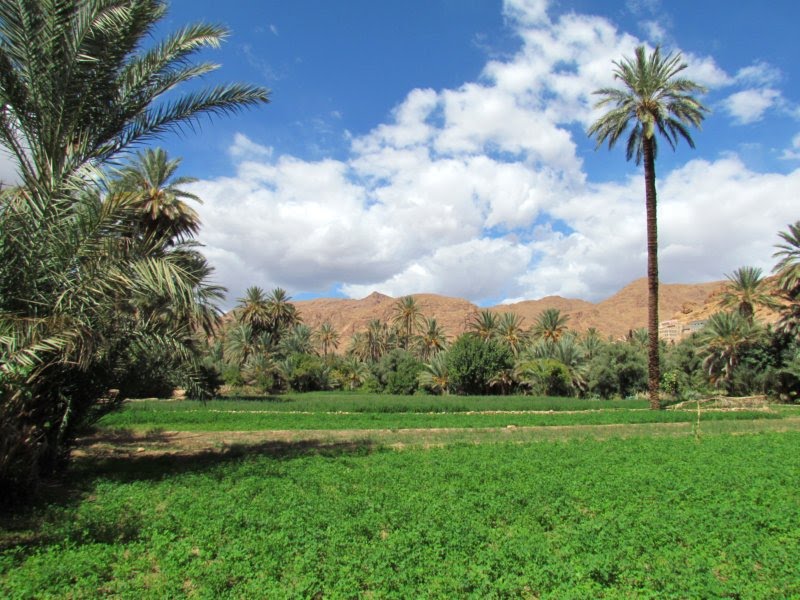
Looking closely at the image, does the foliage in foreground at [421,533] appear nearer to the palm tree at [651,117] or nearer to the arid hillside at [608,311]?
the palm tree at [651,117]

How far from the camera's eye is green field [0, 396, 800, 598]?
18.5ft

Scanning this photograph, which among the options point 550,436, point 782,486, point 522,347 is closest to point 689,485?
point 782,486

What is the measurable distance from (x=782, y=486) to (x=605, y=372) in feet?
140

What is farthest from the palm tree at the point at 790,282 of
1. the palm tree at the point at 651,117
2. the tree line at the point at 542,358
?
the palm tree at the point at 651,117

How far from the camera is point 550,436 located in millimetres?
18375

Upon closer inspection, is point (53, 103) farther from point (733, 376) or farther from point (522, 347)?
point (522, 347)

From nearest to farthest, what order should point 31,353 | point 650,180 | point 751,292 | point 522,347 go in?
point 31,353 < point 650,180 < point 751,292 < point 522,347

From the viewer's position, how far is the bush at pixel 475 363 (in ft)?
175

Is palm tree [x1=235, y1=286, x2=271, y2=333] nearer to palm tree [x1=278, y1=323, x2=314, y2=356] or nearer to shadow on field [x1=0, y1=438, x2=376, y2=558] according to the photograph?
palm tree [x1=278, y1=323, x2=314, y2=356]

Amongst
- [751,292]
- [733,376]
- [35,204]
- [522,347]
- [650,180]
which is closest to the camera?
[35,204]

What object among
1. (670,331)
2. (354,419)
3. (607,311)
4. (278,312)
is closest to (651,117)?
(354,419)

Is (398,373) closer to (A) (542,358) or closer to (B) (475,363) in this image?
(B) (475,363)

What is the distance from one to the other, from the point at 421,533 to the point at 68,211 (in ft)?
28.4

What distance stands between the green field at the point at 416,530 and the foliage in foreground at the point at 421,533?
1.0 inches
